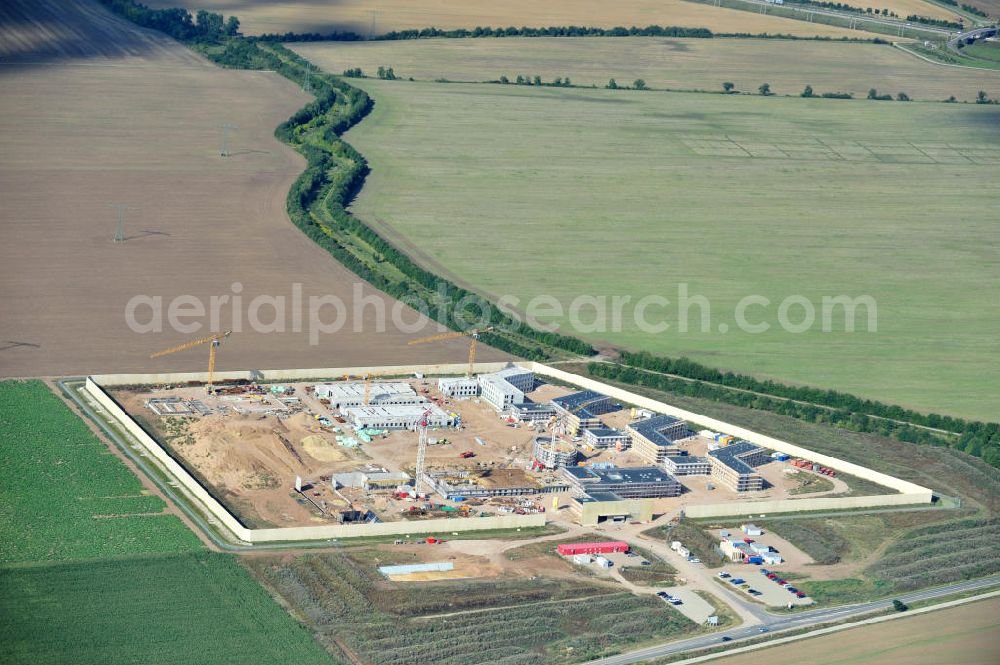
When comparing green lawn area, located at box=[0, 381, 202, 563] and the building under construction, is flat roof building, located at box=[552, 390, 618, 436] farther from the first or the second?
green lawn area, located at box=[0, 381, 202, 563]

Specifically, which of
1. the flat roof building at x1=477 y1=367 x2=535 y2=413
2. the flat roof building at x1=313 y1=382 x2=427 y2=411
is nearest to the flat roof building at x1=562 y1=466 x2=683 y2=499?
the flat roof building at x1=477 y1=367 x2=535 y2=413

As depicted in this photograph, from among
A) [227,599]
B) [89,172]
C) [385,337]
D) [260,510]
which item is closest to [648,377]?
[385,337]

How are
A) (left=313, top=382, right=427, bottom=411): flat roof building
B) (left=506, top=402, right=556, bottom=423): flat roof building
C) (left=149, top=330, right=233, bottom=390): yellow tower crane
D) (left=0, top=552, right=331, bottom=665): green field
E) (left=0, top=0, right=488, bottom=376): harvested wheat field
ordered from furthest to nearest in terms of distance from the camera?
(left=0, top=0, right=488, bottom=376): harvested wheat field → (left=149, top=330, right=233, bottom=390): yellow tower crane → (left=506, top=402, right=556, bottom=423): flat roof building → (left=313, top=382, right=427, bottom=411): flat roof building → (left=0, top=552, right=331, bottom=665): green field

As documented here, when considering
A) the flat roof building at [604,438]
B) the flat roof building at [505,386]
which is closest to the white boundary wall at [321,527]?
the flat roof building at [604,438]

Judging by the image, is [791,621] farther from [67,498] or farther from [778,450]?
[67,498]

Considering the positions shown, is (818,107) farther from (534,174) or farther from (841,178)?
(534,174)

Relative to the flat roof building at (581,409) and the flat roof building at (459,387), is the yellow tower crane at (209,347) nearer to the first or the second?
the flat roof building at (459,387)
